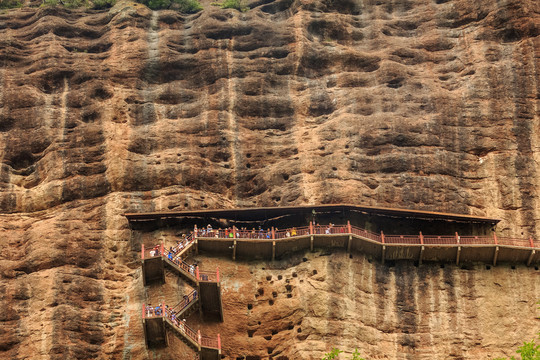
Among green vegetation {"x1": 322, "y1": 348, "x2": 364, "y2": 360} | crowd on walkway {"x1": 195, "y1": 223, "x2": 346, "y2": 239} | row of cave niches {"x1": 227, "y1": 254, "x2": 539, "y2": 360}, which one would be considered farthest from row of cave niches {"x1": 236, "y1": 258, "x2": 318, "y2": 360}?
green vegetation {"x1": 322, "y1": 348, "x2": 364, "y2": 360}

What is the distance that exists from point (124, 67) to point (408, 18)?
69.2 ft

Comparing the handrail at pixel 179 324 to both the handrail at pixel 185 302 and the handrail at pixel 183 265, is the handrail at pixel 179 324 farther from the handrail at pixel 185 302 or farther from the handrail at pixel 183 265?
the handrail at pixel 183 265

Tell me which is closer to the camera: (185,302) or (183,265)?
(185,302)

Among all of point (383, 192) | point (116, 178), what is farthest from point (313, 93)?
point (116, 178)

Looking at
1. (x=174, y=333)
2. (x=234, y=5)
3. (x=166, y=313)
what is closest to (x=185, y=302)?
(x=166, y=313)

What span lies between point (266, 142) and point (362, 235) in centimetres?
1130

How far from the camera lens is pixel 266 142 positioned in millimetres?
64125

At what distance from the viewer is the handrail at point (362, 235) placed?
184 ft

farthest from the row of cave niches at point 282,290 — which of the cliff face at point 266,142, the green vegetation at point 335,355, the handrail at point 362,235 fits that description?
the green vegetation at point 335,355

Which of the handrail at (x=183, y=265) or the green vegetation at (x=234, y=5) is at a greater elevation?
the green vegetation at (x=234, y=5)

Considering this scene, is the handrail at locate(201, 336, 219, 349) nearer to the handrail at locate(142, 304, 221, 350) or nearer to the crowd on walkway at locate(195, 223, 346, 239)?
the handrail at locate(142, 304, 221, 350)

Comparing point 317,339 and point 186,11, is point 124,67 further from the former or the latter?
point 317,339

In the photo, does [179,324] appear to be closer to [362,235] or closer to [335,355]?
[335,355]

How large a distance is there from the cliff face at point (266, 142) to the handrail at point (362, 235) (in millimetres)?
1696
